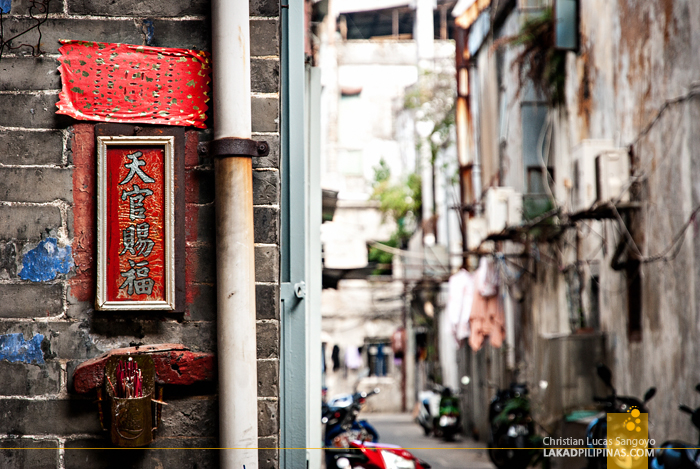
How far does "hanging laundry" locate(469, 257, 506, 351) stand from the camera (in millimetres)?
15344

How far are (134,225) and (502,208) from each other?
1110 centimetres

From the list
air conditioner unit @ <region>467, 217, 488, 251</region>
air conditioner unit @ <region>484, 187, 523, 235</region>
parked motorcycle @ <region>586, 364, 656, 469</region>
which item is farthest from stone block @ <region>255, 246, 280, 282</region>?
air conditioner unit @ <region>467, 217, 488, 251</region>

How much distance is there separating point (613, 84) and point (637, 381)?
3.77 m

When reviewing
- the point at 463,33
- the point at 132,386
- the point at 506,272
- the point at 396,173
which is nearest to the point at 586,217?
the point at 506,272

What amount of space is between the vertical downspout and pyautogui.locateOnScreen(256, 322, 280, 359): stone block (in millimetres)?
104

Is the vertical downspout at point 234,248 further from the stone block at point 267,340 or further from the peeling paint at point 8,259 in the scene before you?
the peeling paint at point 8,259

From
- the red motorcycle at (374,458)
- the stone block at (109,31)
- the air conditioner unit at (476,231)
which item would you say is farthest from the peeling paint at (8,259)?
the air conditioner unit at (476,231)

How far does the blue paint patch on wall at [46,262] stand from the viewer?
355 cm

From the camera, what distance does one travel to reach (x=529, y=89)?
1407cm

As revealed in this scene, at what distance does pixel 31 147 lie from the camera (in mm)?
3596

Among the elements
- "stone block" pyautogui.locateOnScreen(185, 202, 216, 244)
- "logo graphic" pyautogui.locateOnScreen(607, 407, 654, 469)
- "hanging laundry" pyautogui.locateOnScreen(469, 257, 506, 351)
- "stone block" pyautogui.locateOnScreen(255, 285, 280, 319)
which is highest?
"stone block" pyautogui.locateOnScreen(185, 202, 216, 244)

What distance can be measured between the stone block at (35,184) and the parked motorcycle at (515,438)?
8.52m

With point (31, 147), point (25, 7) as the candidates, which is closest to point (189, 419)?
point (31, 147)

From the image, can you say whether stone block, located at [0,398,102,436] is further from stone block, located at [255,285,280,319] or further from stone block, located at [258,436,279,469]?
stone block, located at [255,285,280,319]
